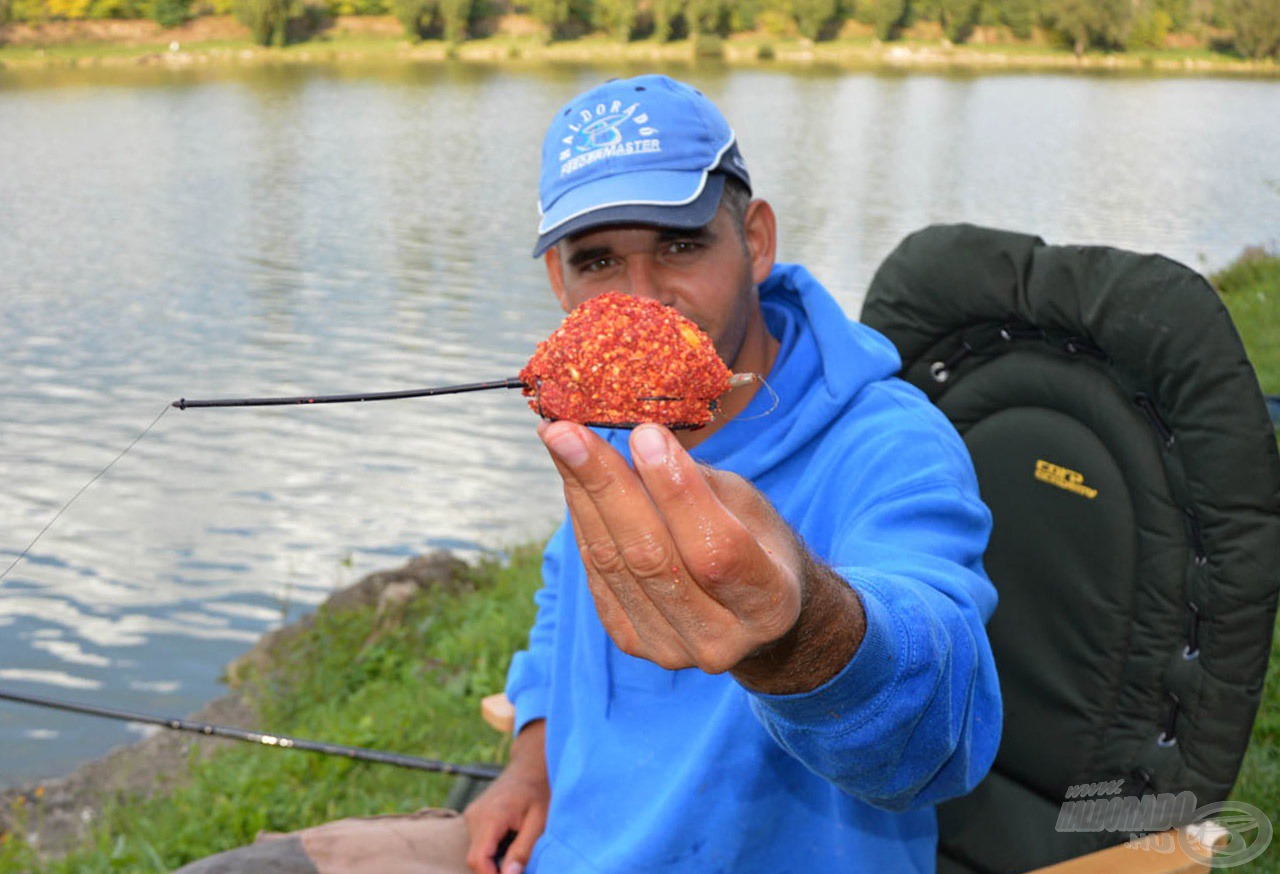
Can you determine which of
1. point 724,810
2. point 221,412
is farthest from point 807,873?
point 221,412

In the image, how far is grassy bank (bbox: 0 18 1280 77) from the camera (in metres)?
56.8

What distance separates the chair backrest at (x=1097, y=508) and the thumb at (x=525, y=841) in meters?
1.07

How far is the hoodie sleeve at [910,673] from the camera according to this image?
5.39 ft

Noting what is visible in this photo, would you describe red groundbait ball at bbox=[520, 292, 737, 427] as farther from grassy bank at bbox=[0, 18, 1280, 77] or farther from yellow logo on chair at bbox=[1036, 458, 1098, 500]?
grassy bank at bbox=[0, 18, 1280, 77]

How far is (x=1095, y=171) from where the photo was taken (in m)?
25.5

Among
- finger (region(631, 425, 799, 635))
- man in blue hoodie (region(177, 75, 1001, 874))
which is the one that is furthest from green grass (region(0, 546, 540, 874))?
finger (region(631, 425, 799, 635))

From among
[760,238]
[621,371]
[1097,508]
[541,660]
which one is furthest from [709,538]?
[541,660]

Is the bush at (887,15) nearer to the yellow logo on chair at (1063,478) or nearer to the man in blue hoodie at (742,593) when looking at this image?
the yellow logo on chair at (1063,478)

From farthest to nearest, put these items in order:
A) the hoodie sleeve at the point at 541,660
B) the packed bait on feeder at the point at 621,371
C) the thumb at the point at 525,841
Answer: the hoodie sleeve at the point at 541,660
the thumb at the point at 525,841
the packed bait on feeder at the point at 621,371

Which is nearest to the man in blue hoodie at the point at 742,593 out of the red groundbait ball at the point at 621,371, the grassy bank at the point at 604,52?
the red groundbait ball at the point at 621,371

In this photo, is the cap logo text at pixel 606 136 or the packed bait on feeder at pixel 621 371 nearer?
the packed bait on feeder at pixel 621 371

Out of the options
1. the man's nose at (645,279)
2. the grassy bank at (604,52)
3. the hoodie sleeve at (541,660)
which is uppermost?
the man's nose at (645,279)

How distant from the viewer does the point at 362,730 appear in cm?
576

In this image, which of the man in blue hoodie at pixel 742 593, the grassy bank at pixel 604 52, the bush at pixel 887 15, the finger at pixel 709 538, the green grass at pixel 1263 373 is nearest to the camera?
the finger at pixel 709 538
